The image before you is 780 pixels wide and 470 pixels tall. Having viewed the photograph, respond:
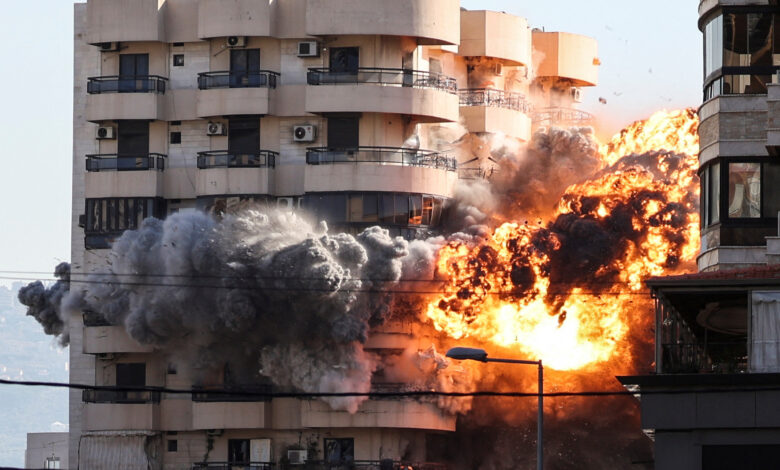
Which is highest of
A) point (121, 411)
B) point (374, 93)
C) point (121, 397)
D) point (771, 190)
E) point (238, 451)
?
point (374, 93)

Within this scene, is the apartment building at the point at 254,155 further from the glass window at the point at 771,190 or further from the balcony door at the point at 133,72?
the glass window at the point at 771,190

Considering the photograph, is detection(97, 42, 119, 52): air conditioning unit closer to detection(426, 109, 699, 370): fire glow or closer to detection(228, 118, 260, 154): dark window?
detection(228, 118, 260, 154): dark window

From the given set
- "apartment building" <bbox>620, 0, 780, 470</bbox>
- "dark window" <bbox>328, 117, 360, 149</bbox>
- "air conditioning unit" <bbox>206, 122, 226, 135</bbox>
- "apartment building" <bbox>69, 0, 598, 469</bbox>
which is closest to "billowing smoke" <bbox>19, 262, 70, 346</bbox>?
"apartment building" <bbox>69, 0, 598, 469</bbox>

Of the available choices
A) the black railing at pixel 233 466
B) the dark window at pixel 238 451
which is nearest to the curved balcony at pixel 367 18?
the dark window at pixel 238 451

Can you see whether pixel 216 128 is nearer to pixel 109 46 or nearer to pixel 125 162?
pixel 125 162

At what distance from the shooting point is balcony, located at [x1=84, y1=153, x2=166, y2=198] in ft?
427

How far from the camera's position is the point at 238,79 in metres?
129

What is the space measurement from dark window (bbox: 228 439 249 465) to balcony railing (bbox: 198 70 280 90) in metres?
17.9

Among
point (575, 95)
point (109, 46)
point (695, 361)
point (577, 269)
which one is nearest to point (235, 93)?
point (109, 46)

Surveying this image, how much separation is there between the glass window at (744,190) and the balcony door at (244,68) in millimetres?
47706

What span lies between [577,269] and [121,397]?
24407mm

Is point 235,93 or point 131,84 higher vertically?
point 131,84

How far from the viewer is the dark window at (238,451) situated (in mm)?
126125

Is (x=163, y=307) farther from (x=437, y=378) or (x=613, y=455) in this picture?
(x=613, y=455)
